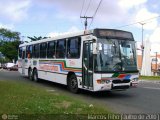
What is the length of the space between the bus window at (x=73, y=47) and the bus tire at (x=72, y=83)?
Result: 1.06 meters

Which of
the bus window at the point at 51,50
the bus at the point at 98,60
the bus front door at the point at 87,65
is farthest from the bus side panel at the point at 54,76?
the bus front door at the point at 87,65

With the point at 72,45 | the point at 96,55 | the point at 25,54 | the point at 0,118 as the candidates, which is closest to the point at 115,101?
the point at 96,55

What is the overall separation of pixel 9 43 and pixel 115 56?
3764 inches

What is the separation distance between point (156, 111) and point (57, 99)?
3.57 metres

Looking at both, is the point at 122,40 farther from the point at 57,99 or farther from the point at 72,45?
the point at 57,99

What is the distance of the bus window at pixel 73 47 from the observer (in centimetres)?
1611

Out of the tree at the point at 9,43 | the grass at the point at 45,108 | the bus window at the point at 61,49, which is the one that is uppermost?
the tree at the point at 9,43

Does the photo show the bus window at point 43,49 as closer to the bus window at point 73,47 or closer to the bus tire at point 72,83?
the bus window at point 73,47

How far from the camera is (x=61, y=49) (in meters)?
18.3

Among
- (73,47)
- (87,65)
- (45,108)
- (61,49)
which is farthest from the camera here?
(61,49)

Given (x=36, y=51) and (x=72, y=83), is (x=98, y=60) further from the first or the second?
(x=36, y=51)

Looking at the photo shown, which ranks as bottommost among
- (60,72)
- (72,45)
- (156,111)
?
(156,111)

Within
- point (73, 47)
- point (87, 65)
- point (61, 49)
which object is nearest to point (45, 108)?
point (87, 65)

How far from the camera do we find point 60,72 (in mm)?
18250
